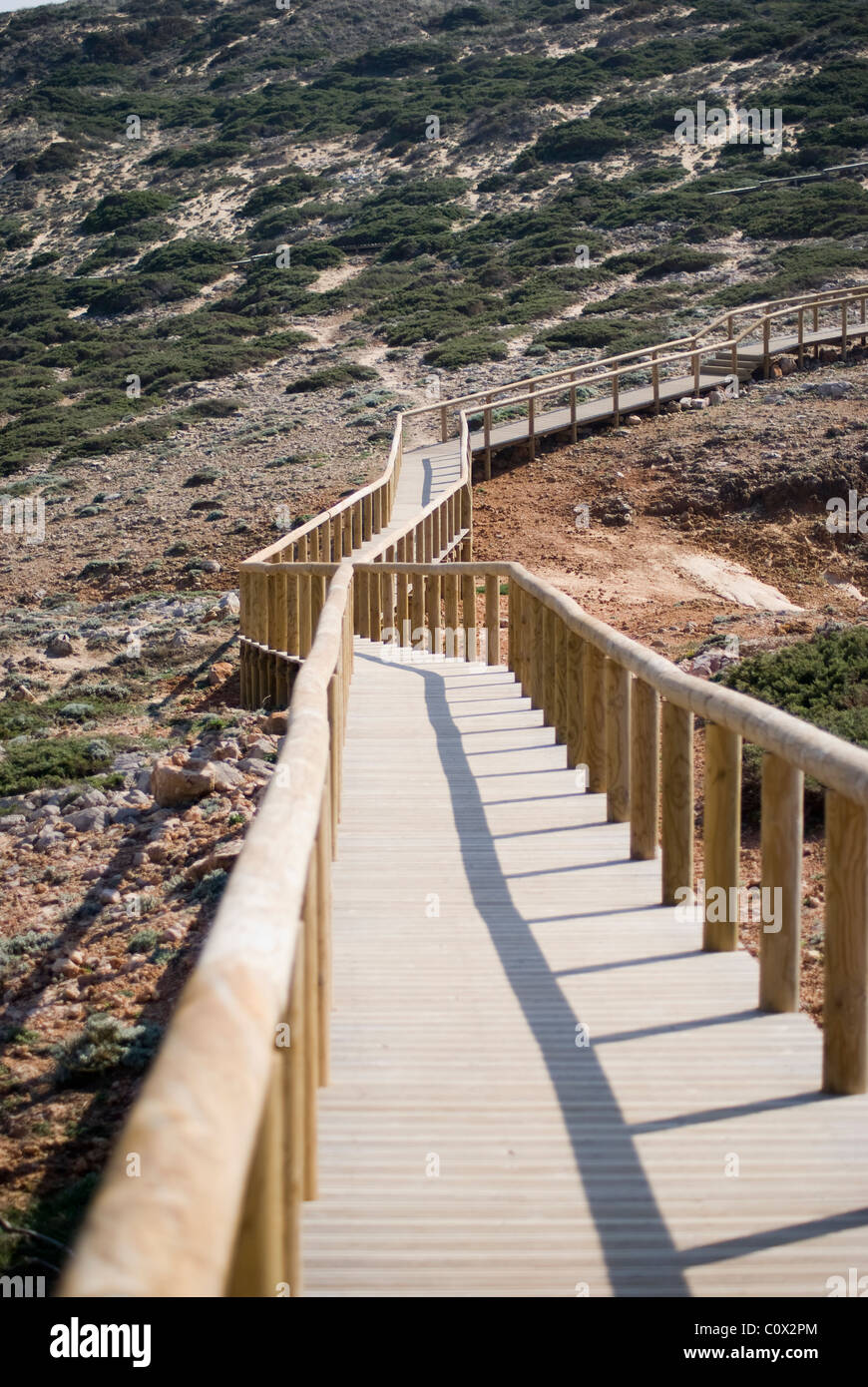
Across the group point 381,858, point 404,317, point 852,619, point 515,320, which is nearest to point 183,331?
point 404,317

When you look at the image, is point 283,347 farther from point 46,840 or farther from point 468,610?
point 46,840

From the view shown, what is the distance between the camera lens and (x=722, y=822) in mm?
4594

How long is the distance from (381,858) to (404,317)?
123 ft

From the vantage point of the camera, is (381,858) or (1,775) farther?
(1,775)

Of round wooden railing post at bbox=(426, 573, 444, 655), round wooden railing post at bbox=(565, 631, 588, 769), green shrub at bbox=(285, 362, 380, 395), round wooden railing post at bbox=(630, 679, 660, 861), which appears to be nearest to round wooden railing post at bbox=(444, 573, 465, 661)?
round wooden railing post at bbox=(426, 573, 444, 655)

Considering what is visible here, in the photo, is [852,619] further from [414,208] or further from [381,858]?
[414,208]

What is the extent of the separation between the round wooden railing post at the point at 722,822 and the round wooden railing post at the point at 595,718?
80.8 inches

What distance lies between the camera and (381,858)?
19.0 ft

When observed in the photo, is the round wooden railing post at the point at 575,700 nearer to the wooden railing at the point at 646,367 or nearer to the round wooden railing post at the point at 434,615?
the round wooden railing post at the point at 434,615

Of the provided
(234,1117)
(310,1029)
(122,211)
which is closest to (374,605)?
(310,1029)

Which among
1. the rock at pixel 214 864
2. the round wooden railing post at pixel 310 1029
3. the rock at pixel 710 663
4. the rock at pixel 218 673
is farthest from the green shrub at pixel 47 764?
the round wooden railing post at pixel 310 1029

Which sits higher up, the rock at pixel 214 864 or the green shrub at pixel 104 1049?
the rock at pixel 214 864

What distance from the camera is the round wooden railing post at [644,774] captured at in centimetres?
567

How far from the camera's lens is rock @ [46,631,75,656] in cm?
1738
